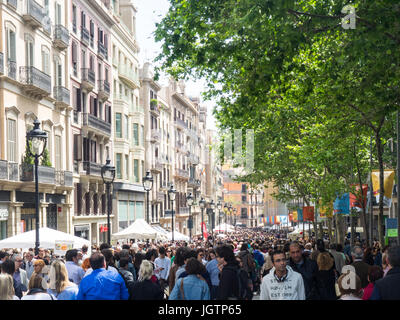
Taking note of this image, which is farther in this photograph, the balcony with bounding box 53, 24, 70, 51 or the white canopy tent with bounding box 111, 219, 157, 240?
the balcony with bounding box 53, 24, 70, 51

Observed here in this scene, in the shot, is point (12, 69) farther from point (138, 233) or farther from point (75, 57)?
point (75, 57)

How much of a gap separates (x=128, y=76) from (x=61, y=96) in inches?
720

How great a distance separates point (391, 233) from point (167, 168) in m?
56.9

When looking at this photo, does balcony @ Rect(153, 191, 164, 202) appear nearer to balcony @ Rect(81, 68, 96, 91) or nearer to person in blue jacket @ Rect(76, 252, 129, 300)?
balcony @ Rect(81, 68, 96, 91)

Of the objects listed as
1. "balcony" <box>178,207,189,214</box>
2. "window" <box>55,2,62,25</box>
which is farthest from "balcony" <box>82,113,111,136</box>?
"balcony" <box>178,207,189,214</box>

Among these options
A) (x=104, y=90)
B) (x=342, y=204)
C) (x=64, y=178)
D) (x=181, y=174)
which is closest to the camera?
(x=342, y=204)

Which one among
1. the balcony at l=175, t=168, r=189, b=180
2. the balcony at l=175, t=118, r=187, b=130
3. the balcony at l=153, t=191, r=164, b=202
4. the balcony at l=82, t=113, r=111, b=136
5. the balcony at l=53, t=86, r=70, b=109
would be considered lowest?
the balcony at l=153, t=191, r=164, b=202

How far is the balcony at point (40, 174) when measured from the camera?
31703 mm

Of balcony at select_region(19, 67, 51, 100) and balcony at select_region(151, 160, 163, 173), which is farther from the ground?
balcony at select_region(19, 67, 51, 100)

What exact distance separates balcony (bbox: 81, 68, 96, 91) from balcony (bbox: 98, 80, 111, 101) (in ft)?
6.87

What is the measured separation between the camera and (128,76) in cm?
5628

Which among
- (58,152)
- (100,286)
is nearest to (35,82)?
(58,152)

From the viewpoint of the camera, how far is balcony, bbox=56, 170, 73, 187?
37594 mm
